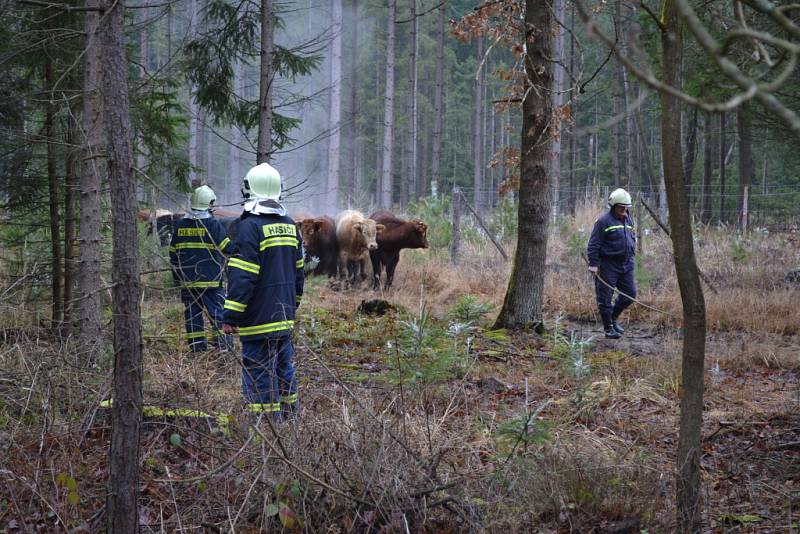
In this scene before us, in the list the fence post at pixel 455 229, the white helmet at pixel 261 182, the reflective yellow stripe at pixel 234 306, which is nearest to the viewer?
the reflective yellow stripe at pixel 234 306

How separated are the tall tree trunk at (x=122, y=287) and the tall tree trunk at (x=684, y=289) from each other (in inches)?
98.5

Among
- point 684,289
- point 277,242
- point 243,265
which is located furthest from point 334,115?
point 684,289

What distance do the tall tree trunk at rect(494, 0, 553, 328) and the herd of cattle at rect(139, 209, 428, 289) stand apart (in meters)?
5.20

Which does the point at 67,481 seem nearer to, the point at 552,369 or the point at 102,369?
the point at 102,369

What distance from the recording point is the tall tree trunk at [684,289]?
136 inches

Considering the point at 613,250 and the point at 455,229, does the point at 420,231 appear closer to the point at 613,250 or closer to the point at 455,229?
the point at 455,229

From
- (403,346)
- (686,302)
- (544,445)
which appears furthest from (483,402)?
(686,302)

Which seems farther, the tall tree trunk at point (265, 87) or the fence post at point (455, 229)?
the fence post at point (455, 229)

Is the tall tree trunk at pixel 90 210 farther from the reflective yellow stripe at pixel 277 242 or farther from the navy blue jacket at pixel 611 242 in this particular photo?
the navy blue jacket at pixel 611 242

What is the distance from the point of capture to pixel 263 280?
5820 mm

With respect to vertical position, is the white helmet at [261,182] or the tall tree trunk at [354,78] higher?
the tall tree trunk at [354,78]

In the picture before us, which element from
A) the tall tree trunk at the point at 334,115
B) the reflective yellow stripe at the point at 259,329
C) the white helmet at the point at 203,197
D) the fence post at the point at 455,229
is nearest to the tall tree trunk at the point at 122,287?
the reflective yellow stripe at the point at 259,329

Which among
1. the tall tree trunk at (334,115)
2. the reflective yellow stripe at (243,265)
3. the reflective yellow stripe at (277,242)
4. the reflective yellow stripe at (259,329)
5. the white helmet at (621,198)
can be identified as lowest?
the reflective yellow stripe at (259,329)

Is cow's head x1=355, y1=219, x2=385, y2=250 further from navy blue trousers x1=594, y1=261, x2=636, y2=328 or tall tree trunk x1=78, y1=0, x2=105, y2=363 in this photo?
tall tree trunk x1=78, y1=0, x2=105, y2=363
